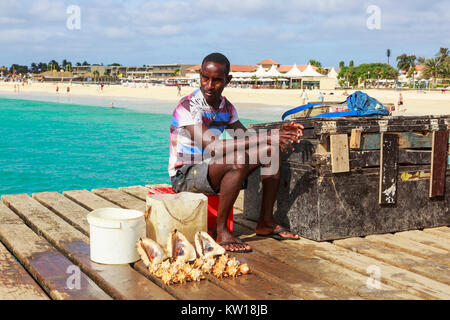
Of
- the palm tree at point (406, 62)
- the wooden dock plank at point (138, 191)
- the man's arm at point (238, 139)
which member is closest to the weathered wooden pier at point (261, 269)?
the man's arm at point (238, 139)

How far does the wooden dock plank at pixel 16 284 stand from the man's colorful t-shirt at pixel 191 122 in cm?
130

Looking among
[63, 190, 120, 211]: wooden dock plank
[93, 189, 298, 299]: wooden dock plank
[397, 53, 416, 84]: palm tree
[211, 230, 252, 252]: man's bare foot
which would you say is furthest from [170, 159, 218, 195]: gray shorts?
[397, 53, 416, 84]: palm tree

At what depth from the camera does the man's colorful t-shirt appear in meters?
3.55

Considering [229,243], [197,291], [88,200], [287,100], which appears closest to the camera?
[197,291]

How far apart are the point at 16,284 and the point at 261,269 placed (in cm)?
149

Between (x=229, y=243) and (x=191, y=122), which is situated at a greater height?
(x=191, y=122)

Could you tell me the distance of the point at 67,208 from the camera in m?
4.95

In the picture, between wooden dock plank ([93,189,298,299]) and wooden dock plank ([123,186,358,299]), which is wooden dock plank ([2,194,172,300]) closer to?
wooden dock plank ([93,189,298,299])

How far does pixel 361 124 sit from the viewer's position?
3.80 metres

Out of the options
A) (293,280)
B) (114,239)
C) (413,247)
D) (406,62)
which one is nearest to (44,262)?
(114,239)

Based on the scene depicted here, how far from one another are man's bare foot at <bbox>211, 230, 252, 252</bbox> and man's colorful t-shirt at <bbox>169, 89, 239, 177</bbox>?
0.61m

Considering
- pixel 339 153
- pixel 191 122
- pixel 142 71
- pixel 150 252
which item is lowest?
pixel 150 252

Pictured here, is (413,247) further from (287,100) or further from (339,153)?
(287,100)

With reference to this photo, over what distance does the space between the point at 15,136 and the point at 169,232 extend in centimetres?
2529
